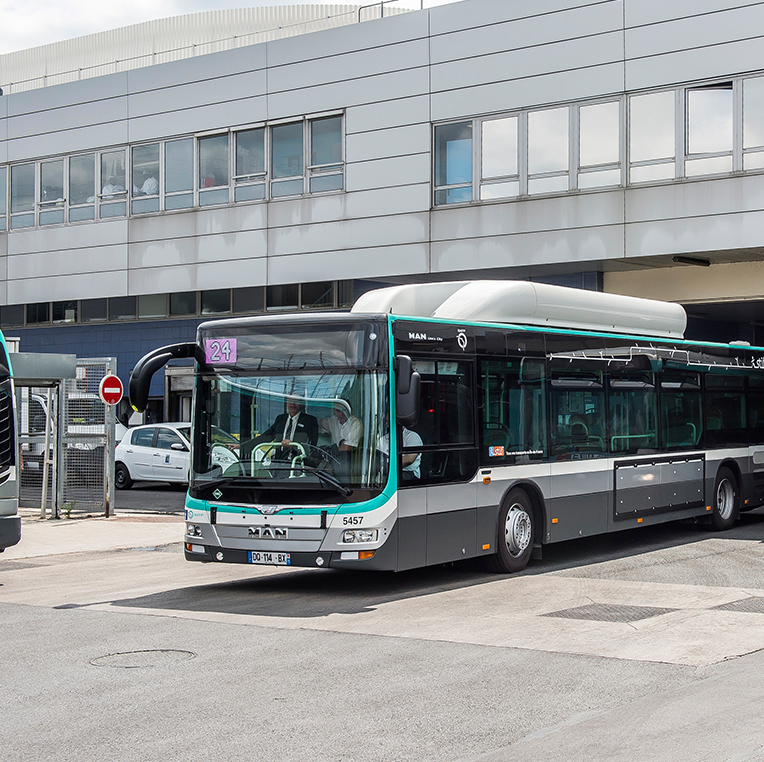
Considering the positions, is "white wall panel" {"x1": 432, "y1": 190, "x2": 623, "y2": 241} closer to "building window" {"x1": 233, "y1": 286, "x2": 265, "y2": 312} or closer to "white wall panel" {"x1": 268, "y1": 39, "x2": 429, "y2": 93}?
"white wall panel" {"x1": 268, "y1": 39, "x2": 429, "y2": 93}

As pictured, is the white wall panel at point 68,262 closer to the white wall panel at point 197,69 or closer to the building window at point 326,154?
the white wall panel at point 197,69

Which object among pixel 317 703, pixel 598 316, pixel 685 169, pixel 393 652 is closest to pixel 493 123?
pixel 685 169

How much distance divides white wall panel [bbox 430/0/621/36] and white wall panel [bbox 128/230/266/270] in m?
6.55

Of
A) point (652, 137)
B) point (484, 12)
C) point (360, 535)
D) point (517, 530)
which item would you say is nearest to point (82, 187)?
point (484, 12)

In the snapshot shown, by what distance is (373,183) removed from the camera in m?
25.9

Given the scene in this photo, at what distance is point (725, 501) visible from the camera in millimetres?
17391

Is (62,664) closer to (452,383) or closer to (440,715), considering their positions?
(440,715)

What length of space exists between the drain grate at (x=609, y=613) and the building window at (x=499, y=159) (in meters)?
14.8

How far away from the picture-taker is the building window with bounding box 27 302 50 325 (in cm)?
3334

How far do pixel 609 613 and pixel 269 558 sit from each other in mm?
3168

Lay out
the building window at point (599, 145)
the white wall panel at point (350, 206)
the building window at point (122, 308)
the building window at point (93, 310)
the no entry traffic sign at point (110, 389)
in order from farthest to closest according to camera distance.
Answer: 1. the building window at point (93, 310)
2. the building window at point (122, 308)
3. the white wall panel at point (350, 206)
4. the building window at point (599, 145)
5. the no entry traffic sign at point (110, 389)

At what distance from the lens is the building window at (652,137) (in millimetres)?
22094

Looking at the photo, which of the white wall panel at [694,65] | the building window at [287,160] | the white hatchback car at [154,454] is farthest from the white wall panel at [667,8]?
the white hatchback car at [154,454]

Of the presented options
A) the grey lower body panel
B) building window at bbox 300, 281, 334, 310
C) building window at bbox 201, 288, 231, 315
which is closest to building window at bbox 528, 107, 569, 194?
building window at bbox 300, 281, 334, 310
